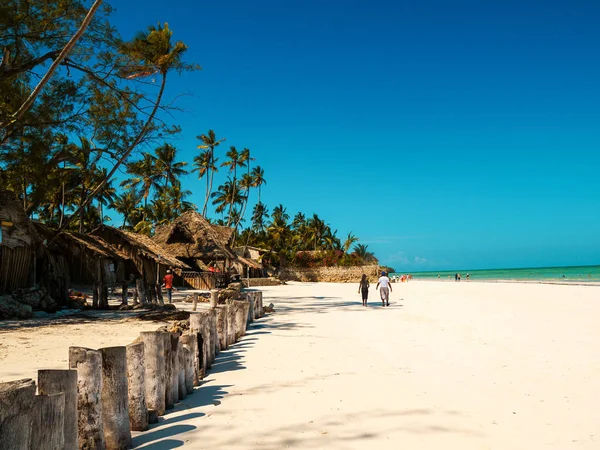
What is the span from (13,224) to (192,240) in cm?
1793

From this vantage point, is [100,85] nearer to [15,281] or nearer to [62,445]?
[15,281]

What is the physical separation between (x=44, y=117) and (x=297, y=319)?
10887 mm

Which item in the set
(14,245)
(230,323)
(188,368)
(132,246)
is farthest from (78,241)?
(188,368)

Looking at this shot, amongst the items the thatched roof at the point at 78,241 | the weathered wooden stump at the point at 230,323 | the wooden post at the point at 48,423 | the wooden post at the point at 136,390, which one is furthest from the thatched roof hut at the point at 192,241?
the wooden post at the point at 48,423

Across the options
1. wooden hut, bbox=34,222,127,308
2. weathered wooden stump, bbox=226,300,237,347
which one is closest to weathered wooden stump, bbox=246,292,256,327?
weathered wooden stump, bbox=226,300,237,347

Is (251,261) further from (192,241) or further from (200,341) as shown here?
(200,341)

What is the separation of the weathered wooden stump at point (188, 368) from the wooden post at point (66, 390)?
2358 mm

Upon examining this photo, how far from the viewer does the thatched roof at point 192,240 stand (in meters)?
31.8

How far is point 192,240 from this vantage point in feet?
108

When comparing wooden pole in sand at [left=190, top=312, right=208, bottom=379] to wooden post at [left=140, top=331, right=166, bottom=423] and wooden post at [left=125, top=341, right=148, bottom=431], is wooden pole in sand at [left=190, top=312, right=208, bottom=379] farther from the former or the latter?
wooden post at [left=125, top=341, right=148, bottom=431]

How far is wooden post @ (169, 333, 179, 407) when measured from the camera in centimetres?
537

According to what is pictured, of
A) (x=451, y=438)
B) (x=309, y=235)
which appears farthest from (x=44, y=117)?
(x=309, y=235)

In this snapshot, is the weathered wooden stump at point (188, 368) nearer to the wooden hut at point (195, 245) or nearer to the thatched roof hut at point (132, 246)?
the thatched roof hut at point (132, 246)

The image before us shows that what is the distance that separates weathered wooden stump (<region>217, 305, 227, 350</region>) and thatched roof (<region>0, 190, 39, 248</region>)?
9.43 m
